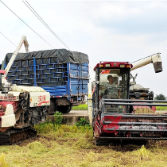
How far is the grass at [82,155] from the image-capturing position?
5582mm

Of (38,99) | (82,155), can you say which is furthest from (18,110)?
(82,155)

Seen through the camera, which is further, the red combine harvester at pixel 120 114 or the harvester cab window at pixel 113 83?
the harvester cab window at pixel 113 83

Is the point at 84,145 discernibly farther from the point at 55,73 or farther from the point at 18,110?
the point at 55,73

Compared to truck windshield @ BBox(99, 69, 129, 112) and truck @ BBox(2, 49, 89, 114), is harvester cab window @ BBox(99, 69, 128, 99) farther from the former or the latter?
truck @ BBox(2, 49, 89, 114)

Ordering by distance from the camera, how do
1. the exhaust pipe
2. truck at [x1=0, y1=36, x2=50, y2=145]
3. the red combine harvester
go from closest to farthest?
the red combine harvester < truck at [x1=0, y1=36, x2=50, y2=145] < the exhaust pipe

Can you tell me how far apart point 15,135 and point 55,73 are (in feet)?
16.7

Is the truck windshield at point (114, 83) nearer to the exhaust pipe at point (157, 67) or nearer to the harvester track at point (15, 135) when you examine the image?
the exhaust pipe at point (157, 67)

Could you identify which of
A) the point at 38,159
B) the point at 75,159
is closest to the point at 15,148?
the point at 38,159

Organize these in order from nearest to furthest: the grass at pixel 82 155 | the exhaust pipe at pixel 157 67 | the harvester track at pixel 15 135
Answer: the grass at pixel 82 155 → the harvester track at pixel 15 135 → the exhaust pipe at pixel 157 67

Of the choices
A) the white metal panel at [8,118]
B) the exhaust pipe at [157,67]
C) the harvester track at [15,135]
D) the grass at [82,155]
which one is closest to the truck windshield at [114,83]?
the grass at [82,155]

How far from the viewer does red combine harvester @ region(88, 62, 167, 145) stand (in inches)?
265

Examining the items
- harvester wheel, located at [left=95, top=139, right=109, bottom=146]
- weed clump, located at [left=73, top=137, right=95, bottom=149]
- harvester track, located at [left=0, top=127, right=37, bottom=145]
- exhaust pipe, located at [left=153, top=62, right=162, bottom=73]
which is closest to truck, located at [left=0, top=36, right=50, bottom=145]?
harvester track, located at [left=0, top=127, right=37, bottom=145]

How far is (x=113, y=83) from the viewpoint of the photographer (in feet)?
27.0

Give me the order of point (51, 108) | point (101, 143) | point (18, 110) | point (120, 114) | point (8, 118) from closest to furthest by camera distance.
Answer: point (120, 114), point (101, 143), point (8, 118), point (18, 110), point (51, 108)
